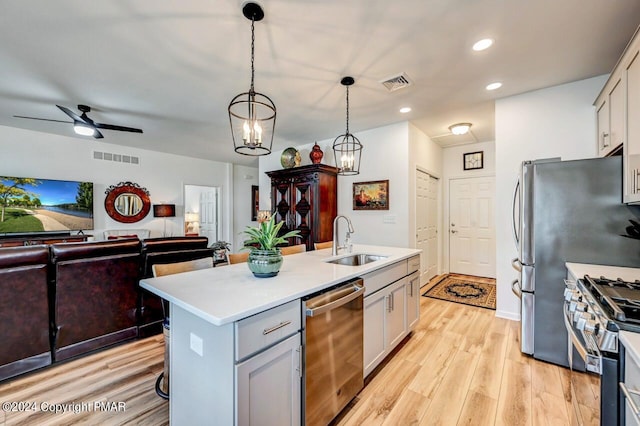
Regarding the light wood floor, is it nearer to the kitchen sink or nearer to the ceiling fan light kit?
the kitchen sink

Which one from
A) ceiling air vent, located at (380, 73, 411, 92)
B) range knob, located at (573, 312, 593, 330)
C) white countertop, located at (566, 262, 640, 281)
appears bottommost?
range knob, located at (573, 312, 593, 330)

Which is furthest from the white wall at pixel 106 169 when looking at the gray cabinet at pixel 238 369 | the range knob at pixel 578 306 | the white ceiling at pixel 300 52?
the range knob at pixel 578 306

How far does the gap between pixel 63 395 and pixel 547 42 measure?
4.63 m

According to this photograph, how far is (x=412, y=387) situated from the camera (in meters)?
2.03

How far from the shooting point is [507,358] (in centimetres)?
241

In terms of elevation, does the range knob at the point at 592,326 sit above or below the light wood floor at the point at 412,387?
above

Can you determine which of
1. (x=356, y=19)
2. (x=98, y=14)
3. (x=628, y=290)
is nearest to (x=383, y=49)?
(x=356, y=19)

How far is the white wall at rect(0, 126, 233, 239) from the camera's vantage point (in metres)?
4.55

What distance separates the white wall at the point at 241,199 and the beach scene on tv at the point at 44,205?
10.4ft

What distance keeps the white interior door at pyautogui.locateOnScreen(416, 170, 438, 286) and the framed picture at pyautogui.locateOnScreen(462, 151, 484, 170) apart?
0.65 meters

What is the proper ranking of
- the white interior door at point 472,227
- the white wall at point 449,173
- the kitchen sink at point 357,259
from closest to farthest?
the kitchen sink at point 357,259 < the white interior door at point 472,227 < the white wall at point 449,173

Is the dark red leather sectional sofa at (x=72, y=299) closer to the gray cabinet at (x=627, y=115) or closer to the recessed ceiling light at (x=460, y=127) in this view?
the gray cabinet at (x=627, y=115)

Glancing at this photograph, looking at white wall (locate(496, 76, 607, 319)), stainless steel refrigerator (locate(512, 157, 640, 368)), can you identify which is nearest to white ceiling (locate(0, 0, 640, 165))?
white wall (locate(496, 76, 607, 319))

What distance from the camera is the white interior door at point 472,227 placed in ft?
16.9
